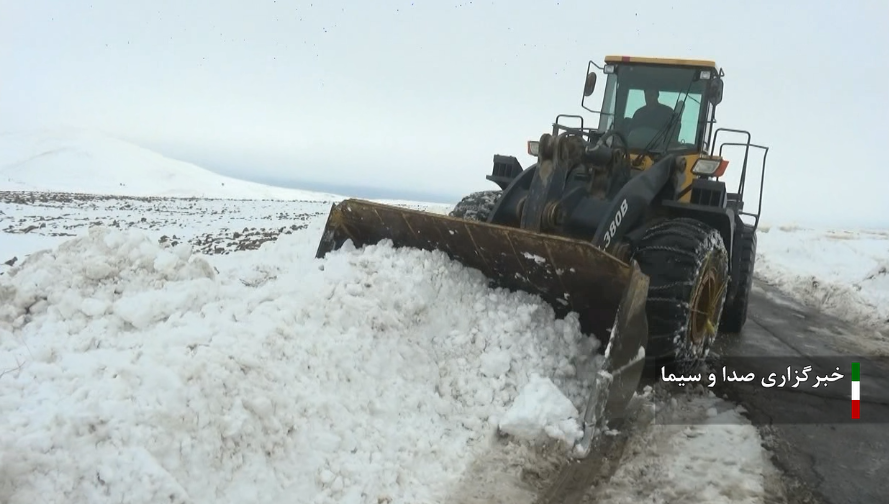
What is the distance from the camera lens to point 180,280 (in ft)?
15.5

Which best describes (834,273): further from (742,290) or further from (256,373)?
(256,373)

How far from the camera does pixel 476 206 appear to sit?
20.8 feet

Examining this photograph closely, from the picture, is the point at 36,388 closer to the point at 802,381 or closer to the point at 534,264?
the point at 534,264

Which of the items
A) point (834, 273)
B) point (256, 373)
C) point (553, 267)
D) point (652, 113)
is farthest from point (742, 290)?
point (834, 273)

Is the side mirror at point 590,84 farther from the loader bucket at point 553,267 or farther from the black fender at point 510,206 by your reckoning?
A: the loader bucket at point 553,267

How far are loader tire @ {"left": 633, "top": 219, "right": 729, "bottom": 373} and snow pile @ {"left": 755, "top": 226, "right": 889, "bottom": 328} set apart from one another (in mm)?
5489

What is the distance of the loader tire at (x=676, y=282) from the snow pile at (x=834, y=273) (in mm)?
5489

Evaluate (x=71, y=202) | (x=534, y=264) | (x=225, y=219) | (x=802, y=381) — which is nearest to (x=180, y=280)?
(x=534, y=264)

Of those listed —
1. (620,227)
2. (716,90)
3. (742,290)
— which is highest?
(716,90)

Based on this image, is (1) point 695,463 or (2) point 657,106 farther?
(2) point 657,106

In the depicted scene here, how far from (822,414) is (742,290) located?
2.58 meters

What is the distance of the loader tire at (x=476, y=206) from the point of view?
6.17m

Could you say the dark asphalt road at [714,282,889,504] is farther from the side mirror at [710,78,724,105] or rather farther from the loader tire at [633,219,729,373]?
the side mirror at [710,78,724,105]

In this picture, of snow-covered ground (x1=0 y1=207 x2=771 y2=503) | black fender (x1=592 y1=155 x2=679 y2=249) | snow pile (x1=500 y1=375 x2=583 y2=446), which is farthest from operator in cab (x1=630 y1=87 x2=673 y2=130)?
snow pile (x1=500 y1=375 x2=583 y2=446)
